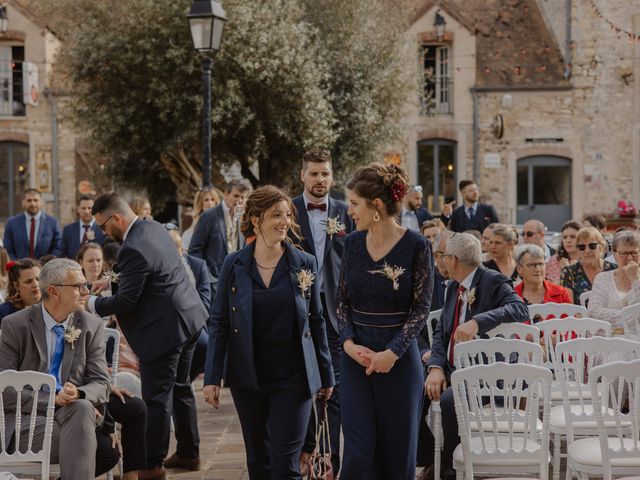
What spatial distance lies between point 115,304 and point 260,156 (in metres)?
12.1

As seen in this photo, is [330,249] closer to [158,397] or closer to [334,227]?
[334,227]

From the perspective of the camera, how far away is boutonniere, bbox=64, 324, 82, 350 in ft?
16.3

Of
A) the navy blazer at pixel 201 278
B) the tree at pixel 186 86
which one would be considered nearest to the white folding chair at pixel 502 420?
the navy blazer at pixel 201 278

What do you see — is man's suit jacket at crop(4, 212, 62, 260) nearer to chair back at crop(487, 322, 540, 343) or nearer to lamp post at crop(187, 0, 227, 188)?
lamp post at crop(187, 0, 227, 188)

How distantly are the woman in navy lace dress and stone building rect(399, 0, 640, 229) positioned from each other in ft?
62.2

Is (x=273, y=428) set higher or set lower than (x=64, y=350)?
lower

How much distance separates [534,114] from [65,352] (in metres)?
20.1

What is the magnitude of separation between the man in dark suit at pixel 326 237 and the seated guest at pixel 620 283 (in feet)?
7.68

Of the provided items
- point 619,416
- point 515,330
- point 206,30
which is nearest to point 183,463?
point 515,330

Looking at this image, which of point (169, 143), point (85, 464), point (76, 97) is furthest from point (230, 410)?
point (76, 97)

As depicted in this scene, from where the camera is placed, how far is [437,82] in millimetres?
24047

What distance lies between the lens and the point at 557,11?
78.6ft

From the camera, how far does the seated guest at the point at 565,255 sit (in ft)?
30.4

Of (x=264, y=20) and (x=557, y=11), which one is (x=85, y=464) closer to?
(x=264, y=20)
